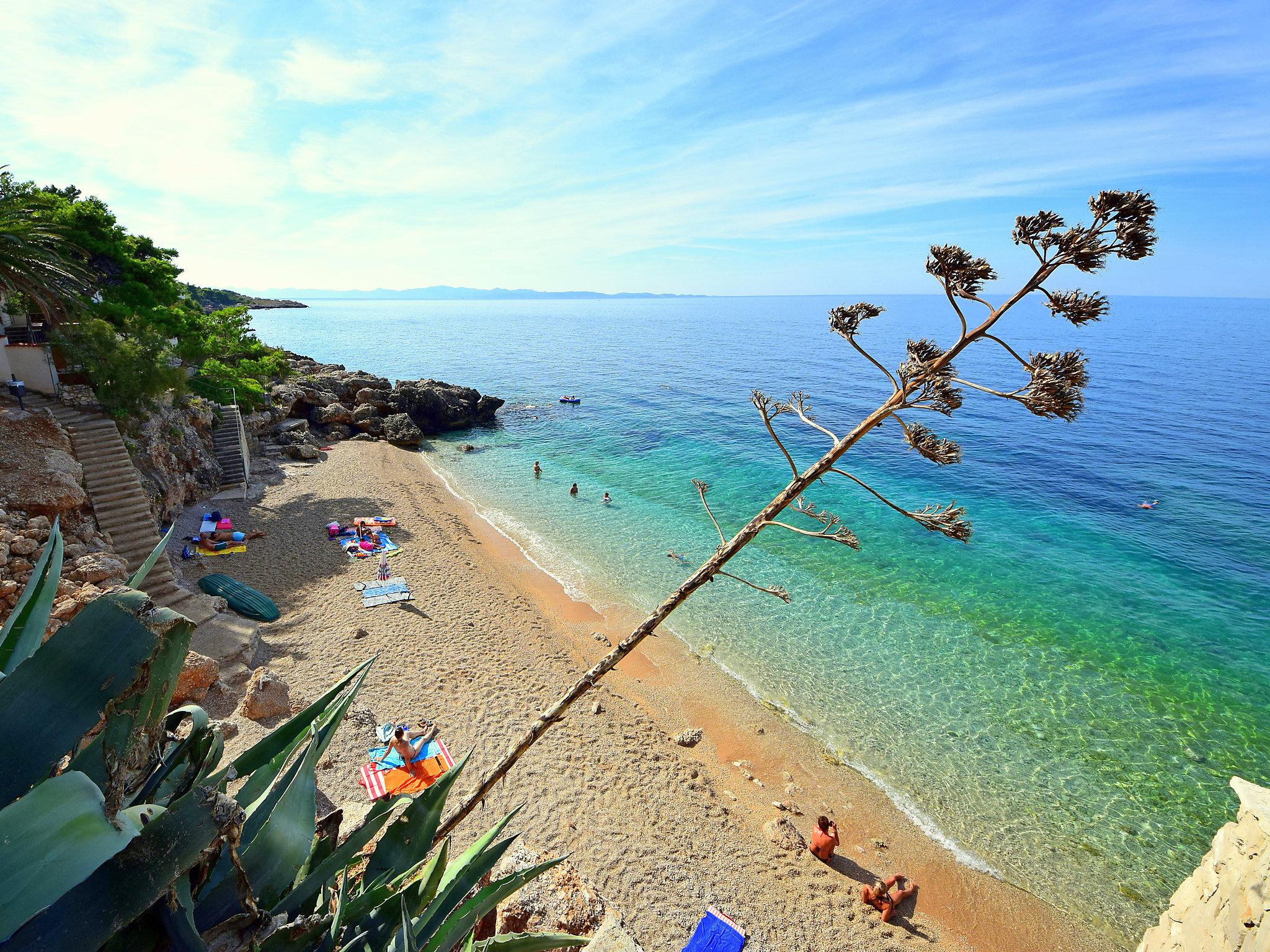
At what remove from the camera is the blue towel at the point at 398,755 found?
1101 cm

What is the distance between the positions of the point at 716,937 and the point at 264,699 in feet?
28.1

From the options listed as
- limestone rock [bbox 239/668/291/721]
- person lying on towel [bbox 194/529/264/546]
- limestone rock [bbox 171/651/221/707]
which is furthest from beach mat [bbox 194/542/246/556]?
limestone rock [bbox 239/668/291/721]

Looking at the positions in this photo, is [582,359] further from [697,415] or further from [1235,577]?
[1235,577]

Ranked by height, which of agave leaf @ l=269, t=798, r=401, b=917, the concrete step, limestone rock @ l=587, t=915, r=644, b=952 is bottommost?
limestone rock @ l=587, t=915, r=644, b=952

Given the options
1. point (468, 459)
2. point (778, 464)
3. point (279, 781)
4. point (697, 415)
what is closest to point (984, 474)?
point (778, 464)

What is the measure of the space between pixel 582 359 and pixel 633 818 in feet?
283

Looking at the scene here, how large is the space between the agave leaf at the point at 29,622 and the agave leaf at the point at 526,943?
8.87ft

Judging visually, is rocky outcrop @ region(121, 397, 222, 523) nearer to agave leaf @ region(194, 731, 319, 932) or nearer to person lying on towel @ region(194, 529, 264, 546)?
person lying on towel @ region(194, 529, 264, 546)

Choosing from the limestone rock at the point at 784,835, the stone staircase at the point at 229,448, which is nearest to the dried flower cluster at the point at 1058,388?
the limestone rock at the point at 784,835

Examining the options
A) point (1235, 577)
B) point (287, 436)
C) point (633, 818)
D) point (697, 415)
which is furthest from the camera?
point (697, 415)

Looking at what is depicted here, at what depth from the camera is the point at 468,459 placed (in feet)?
121

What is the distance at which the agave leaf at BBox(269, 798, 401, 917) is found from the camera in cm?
275

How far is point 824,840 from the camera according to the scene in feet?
35.6

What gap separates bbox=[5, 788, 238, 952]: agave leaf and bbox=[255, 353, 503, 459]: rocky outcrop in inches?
1286
